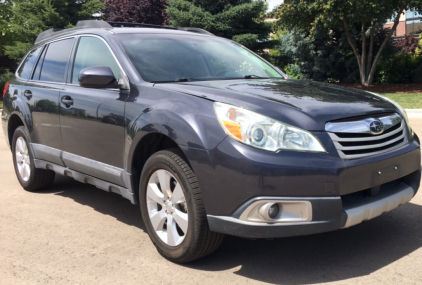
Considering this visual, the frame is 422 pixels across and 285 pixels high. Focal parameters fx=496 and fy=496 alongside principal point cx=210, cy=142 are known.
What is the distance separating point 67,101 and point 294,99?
89.9 inches

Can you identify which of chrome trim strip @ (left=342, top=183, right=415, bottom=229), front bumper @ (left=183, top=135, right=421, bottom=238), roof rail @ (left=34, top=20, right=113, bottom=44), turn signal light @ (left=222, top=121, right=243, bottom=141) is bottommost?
chrome trim strip @ (left=342, top=183, right=415, bottom=229)

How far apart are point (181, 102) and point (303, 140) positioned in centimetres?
91

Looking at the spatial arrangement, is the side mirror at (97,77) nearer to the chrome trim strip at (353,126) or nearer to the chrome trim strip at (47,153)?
the chrome trim strip at (47,153)

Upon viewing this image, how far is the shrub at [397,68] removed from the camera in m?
23.7

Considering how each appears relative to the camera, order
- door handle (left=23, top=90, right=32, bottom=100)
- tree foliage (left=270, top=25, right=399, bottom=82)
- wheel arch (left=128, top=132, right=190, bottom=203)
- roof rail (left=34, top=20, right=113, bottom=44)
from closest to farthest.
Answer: wheel arch (left=128, top=132, right=190, bottom=203) < roof rail (left=34, top=20, right=113, bottom=44) < door handle (left=23, top=90, right=32, bottom=100) < tree foliage (left=270, top=25, right=399, bottom=82)

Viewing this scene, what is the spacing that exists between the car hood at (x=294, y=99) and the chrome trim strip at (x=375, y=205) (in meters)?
0.57

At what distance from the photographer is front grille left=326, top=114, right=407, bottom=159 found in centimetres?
316

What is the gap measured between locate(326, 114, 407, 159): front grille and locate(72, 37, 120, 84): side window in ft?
6.36

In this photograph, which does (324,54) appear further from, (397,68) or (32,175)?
(32,175)

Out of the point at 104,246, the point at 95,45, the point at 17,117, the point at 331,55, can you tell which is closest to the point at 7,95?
the point at 17,117

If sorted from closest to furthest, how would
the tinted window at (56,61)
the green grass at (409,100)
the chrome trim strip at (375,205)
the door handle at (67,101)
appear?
1. the chrome trim strip at (375,205)
2. the door handle at (67,101)
3. the tinted window at (56,61)
4. the green grass at (409,100)

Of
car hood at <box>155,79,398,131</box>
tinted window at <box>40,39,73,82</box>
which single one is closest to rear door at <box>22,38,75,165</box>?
tinted window at <box>40,39,73,82</box>

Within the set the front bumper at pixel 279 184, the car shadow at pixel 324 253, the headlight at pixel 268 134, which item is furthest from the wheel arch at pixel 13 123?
the headlight at pixel 268 134

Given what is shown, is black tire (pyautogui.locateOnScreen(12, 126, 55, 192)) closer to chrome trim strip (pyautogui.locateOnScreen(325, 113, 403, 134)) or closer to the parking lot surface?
the parking lot surface
